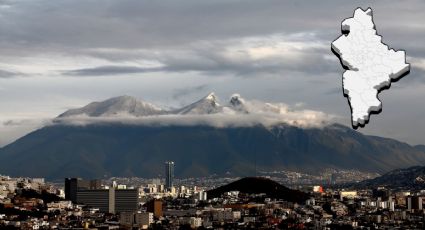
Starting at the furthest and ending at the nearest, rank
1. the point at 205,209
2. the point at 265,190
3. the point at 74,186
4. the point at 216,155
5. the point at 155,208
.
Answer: the point at 216,155
the point at 265,190
the point at 74,186
the point at 205,209
the point at 155,208

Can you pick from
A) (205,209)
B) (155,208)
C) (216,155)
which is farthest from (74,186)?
(216,155)

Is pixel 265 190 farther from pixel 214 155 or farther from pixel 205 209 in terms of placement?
pixel 214 155

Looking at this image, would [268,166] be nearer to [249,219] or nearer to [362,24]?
[249,219]

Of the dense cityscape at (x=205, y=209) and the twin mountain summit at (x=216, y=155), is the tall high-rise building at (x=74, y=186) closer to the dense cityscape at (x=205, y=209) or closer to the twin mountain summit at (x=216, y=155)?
the dense cityscape at (x=205, y=209)

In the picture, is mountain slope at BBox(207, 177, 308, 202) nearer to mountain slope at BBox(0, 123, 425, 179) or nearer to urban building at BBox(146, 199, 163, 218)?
urban building at BBox(146, 199, 163, 218)

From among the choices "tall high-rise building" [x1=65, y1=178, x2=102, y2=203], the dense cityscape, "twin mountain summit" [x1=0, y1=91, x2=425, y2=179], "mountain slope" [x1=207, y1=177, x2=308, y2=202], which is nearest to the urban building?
the dense cityscape

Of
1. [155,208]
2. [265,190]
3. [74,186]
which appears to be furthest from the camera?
[265,190]

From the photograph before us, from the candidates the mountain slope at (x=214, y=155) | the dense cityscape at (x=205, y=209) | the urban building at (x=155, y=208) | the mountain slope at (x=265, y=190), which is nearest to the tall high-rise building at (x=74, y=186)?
the dense cityscape at (x=205, y=209)
